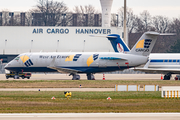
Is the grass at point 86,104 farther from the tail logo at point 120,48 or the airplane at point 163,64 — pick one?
the tail logo at point 120,48

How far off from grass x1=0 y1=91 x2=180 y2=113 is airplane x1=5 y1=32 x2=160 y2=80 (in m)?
18.5

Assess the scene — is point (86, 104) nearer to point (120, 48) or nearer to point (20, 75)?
point (20, 75)

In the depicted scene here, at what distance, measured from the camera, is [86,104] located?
833 inches

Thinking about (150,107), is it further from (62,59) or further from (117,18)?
(117,18)

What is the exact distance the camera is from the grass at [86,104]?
61.6ft

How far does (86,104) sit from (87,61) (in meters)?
24.1

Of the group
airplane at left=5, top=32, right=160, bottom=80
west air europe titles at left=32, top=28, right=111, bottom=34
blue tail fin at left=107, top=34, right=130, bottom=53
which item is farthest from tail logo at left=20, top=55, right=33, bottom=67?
west air europe titles at left=32, top=28, right=111, bottom=34

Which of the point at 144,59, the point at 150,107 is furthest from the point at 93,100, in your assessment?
the point at 144,59

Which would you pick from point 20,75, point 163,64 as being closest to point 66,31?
point 20,75

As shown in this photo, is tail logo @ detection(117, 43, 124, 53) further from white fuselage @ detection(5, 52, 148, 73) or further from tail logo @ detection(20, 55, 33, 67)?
tail logo @ detection(20, 55, 33, 67)

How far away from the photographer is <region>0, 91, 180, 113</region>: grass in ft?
61.6

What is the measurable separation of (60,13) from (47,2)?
4.73m

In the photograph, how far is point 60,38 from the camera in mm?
79688

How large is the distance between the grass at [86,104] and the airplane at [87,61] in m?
18.5
